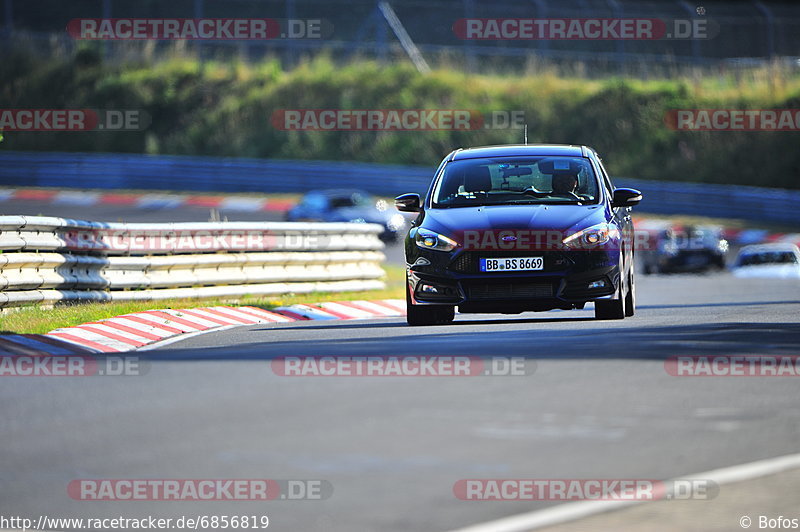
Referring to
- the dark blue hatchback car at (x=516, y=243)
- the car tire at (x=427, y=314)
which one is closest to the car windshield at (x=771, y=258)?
the dark blue hatchback car at (x=516, y=243)

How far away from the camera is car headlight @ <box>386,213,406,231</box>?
112 feet

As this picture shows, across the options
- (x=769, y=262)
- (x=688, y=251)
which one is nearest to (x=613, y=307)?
(x=769, y=262)

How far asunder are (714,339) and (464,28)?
2953 cm

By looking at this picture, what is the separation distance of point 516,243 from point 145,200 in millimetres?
27431

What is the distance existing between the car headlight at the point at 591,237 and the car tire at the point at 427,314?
141cm

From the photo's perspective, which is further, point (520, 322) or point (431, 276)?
point (520, 322)

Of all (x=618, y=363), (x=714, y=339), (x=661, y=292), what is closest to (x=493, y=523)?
(x=618, y=363)

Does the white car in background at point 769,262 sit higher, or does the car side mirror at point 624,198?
the car side mirror at point 624,198

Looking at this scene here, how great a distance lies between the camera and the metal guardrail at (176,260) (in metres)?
15.2

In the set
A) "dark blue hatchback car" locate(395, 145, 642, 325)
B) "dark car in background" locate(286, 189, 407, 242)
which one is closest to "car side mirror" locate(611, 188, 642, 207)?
"dark blue hatchback car" locate(395, 145, 642, 325)

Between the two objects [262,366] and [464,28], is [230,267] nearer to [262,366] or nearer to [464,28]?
[262,366]

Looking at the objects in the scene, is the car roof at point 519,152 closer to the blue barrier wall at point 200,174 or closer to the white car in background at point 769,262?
the white car in background at point 769,262

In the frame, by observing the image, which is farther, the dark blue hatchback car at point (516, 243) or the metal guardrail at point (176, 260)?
the metal guardrail at point (176, 260)

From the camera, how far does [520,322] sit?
47.2ft
